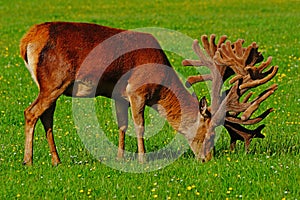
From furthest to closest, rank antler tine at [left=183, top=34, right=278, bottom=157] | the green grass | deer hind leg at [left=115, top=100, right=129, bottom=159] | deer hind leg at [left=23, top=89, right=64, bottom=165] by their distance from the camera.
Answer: deer hind leg at [left=115, top=100, right=129, bottom=159]
antler tine at [left=183, top=34, right=278, bottom=157]
deer hind leg at [left=23, top=89, right=64, bottom=165]
the green grass

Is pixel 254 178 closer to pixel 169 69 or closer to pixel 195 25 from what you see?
pixel 169 69

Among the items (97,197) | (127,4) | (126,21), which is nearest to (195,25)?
(126,21)

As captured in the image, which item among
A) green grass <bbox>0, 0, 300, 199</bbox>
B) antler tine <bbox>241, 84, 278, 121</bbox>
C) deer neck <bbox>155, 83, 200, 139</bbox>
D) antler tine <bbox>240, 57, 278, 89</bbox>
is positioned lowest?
green grass <bbox>0, 0, 300, 199</bbox>

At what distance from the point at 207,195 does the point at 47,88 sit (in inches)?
110

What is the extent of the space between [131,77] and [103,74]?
1.31ft

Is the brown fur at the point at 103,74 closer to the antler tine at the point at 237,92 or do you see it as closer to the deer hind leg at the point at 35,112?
the deer hind leg at the point at 35,112

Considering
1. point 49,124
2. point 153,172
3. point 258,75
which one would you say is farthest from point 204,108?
point 49,124

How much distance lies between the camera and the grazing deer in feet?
30.0

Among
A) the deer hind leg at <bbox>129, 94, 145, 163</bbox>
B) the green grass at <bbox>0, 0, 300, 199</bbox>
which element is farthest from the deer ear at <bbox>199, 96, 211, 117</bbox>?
the deer hind leg at <bbox>129, 94, 145, 163</bbox>

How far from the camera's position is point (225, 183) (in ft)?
25.8

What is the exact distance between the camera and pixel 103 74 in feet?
30.9

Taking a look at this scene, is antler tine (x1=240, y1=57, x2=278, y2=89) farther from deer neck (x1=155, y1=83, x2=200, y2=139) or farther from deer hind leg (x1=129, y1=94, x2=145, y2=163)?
deer hind leg (x1=129, y1=94, x2=145, y2=163)

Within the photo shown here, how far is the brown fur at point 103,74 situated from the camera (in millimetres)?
9117

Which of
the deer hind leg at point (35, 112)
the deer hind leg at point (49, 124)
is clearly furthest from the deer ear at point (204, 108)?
the deer hind leg at point (49, 124)
